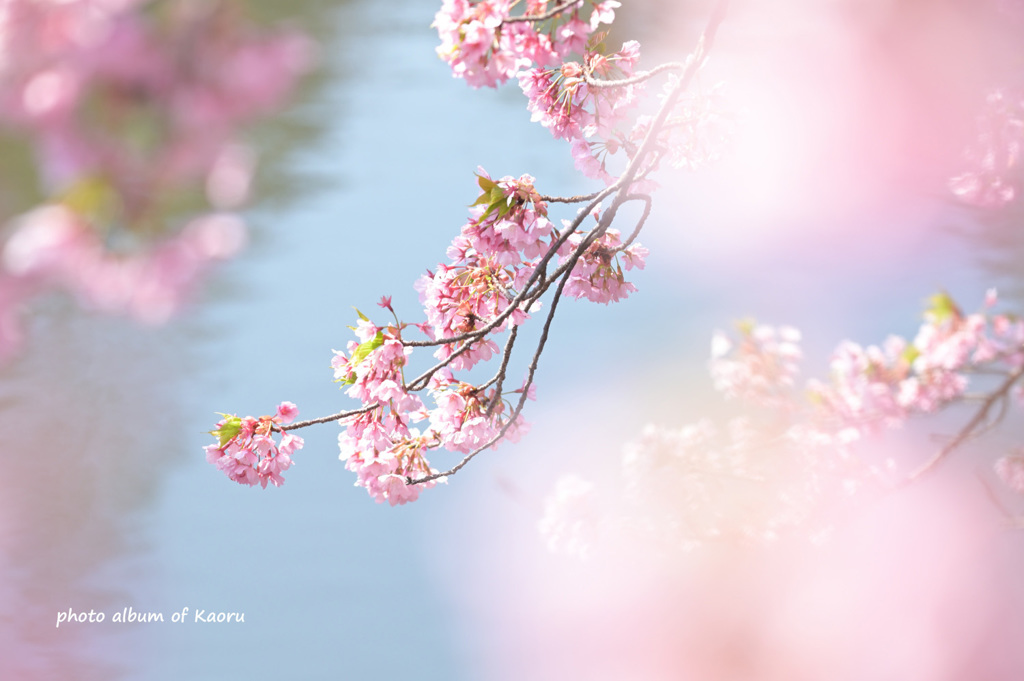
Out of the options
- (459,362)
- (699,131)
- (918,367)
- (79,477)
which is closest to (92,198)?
(459,362)

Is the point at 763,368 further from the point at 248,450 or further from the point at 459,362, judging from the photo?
the point at 248,450

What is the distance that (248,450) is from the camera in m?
0.93

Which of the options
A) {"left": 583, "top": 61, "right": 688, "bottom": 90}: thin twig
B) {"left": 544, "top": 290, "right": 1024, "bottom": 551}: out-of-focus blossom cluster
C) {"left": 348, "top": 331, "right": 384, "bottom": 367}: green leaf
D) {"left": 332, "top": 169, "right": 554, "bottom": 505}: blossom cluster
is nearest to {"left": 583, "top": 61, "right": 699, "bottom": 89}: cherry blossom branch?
{"left": 583, "top": 61, "right": 688, "bottom": 90}: thin twig

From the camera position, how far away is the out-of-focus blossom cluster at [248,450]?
0.92 metres

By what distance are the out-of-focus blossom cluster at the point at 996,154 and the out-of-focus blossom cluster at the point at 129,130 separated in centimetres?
108

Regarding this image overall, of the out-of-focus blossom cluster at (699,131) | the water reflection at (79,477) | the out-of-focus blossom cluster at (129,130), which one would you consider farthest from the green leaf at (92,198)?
the water reflection at (79,477)

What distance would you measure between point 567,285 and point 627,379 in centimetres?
208

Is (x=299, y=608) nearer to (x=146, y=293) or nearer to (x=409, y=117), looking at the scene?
(x=146, y=293)

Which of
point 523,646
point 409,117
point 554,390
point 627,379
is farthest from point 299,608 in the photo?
point 409,117

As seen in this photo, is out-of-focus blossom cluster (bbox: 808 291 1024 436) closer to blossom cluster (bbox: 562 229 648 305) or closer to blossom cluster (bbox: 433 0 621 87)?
blossom cluster (bbox: 562 229 648 305)

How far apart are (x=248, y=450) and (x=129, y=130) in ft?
1.93

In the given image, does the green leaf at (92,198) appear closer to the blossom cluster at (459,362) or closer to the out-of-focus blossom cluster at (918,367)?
the blossom cluster at (459,362)

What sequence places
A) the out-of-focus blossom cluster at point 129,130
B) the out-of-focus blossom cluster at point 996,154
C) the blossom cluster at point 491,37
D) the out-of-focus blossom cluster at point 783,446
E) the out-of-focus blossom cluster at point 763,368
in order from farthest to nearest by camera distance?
the out-of-focus blossom cluster at point 763,368, the out-of-focus blossom cluster at point 783,446, the out-of-focus blossom cluster at point 996,154, the blossom cluster at point 491,37, the out-of-focus blossom cluster at point 129,130

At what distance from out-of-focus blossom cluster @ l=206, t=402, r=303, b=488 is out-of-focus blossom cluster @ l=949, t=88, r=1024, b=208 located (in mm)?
989
